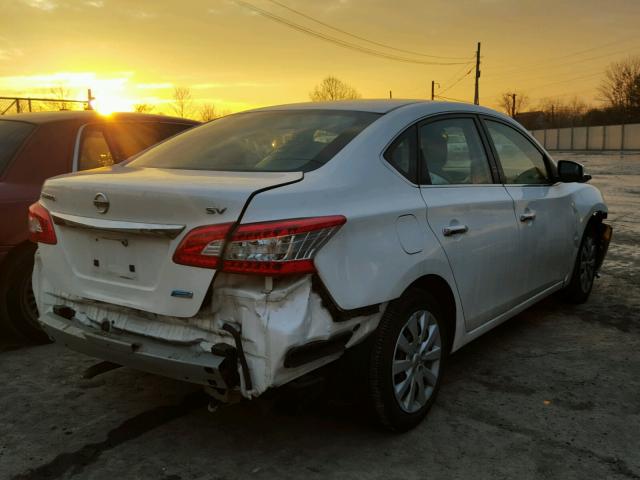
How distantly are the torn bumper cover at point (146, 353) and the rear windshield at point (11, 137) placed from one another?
1.91m

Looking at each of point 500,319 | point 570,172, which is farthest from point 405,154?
point 570,172

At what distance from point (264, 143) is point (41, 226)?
3.89 ft

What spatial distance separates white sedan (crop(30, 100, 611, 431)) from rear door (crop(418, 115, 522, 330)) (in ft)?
0.04

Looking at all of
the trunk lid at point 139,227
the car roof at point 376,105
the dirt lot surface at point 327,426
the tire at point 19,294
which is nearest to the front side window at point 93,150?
the tire at point 19,294

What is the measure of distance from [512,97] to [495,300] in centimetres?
10018

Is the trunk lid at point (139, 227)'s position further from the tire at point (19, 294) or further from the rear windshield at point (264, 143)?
the tire at point (19, 294)

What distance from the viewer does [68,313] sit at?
289 centimetres

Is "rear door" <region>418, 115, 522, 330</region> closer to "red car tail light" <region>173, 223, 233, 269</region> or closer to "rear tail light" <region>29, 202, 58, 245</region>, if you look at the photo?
"red car tail light" <region>173, 223, 233, 269</region>

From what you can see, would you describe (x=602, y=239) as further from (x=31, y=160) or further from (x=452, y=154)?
(x=31, y=160)

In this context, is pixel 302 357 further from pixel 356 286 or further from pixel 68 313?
pixel 68 313

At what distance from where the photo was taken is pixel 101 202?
2656 millimetres

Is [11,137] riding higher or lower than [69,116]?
lower

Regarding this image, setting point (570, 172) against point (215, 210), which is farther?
Result: point (570, 172)

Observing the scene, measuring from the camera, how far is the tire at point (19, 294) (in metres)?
4.12
